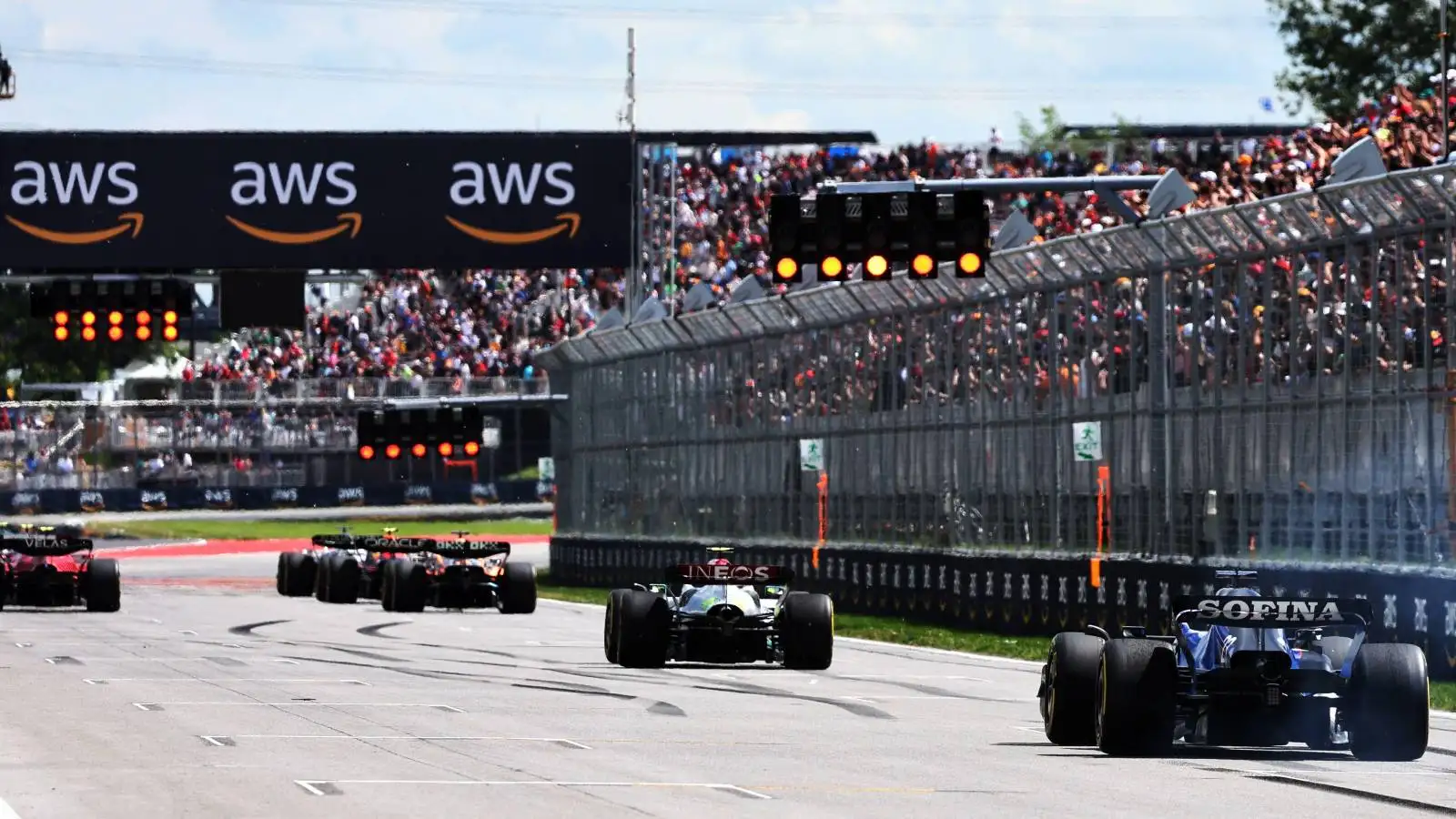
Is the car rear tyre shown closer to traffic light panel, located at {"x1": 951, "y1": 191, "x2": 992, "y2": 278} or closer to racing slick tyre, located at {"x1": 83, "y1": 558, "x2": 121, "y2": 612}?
racing slick tyre, located at {"x1": 83, "y1": 558, "x2": 121, "y2": 612}

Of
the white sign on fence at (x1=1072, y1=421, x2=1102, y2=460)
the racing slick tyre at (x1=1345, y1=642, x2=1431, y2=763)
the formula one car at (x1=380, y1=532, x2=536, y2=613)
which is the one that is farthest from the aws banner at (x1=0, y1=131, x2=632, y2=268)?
the racing slick tyre at (x1=1345, y1=642, x2=1431, y2=763)

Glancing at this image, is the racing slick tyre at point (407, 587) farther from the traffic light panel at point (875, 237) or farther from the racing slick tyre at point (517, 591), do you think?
the traffic light panel at point (875, 237)

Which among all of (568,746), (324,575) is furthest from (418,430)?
(568,746)

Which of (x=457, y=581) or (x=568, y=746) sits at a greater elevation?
(x=457, y=581)

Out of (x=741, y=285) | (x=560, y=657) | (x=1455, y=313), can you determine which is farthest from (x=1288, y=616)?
(x=741, y=285)

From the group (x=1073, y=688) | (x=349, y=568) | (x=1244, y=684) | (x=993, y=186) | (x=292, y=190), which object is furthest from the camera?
(x=292, y=190)

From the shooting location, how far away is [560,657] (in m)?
27.1

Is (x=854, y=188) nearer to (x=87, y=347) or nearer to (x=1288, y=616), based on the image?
(x=1288, y=616)

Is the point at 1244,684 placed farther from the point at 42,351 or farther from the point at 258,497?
the point at 42,351

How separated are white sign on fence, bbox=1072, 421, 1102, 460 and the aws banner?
638 inches

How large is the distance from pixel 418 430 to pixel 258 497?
93.7ft

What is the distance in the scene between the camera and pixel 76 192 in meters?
45.6

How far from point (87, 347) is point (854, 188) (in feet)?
235

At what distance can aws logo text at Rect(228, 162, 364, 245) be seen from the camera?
45.6m
